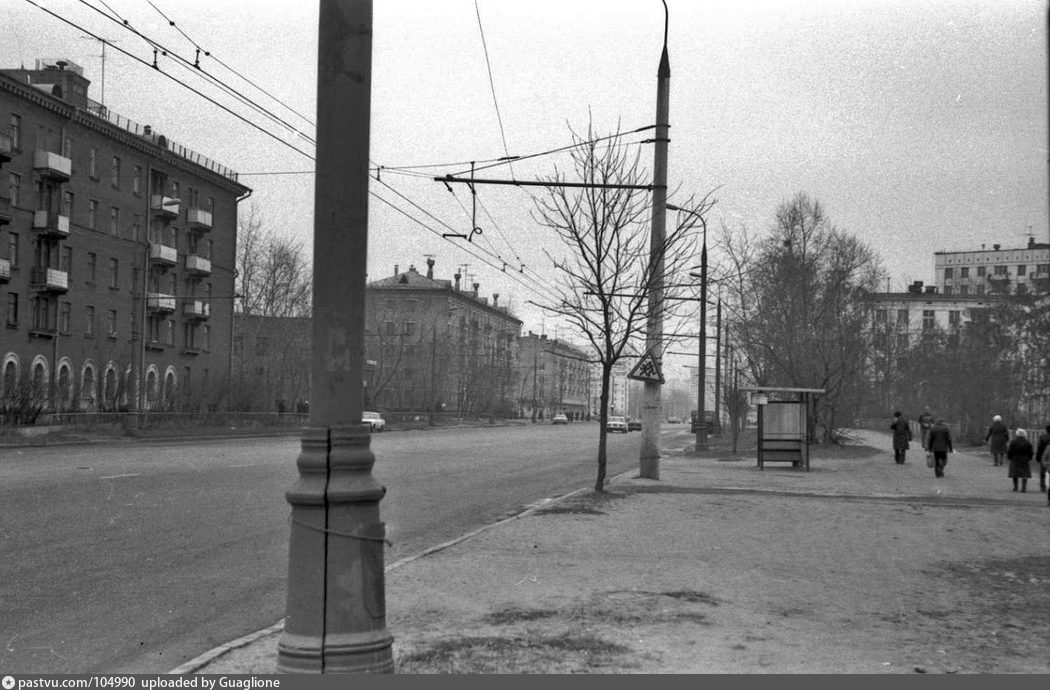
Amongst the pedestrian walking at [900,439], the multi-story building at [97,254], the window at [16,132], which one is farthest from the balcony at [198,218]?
the pedestrian walking at [900,439]

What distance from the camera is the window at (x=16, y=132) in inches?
2125

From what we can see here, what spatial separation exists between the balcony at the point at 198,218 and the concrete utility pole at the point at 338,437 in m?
72.1

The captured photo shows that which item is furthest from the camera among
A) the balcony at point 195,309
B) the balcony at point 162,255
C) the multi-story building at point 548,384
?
the multi-story building at point 548,384

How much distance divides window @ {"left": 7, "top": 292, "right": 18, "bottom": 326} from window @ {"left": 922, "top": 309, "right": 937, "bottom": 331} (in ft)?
154

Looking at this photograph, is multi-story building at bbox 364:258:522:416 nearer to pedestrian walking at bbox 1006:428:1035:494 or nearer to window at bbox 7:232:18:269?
window at bbox 7:232:18:269

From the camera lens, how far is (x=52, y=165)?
5628 cm

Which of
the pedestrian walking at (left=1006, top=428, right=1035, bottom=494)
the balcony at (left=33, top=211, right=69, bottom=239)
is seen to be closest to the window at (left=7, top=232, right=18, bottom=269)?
the balcony at (left=33, top=211, right=69, bottom=239)

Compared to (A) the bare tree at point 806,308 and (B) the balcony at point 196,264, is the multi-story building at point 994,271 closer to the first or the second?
(A) the bare tree at point 806,308

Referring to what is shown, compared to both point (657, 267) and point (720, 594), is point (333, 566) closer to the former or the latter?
point (720, 594)

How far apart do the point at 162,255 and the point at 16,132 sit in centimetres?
1588

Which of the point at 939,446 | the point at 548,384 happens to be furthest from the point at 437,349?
the point at 939,446

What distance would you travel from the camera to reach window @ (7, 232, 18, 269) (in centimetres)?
5503

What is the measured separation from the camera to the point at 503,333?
364 feet

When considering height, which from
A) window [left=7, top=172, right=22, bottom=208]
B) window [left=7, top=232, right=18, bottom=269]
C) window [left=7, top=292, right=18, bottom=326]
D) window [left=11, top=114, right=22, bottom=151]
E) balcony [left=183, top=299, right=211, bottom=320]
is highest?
window [left=11, top=114, right=22, bottom=151]
